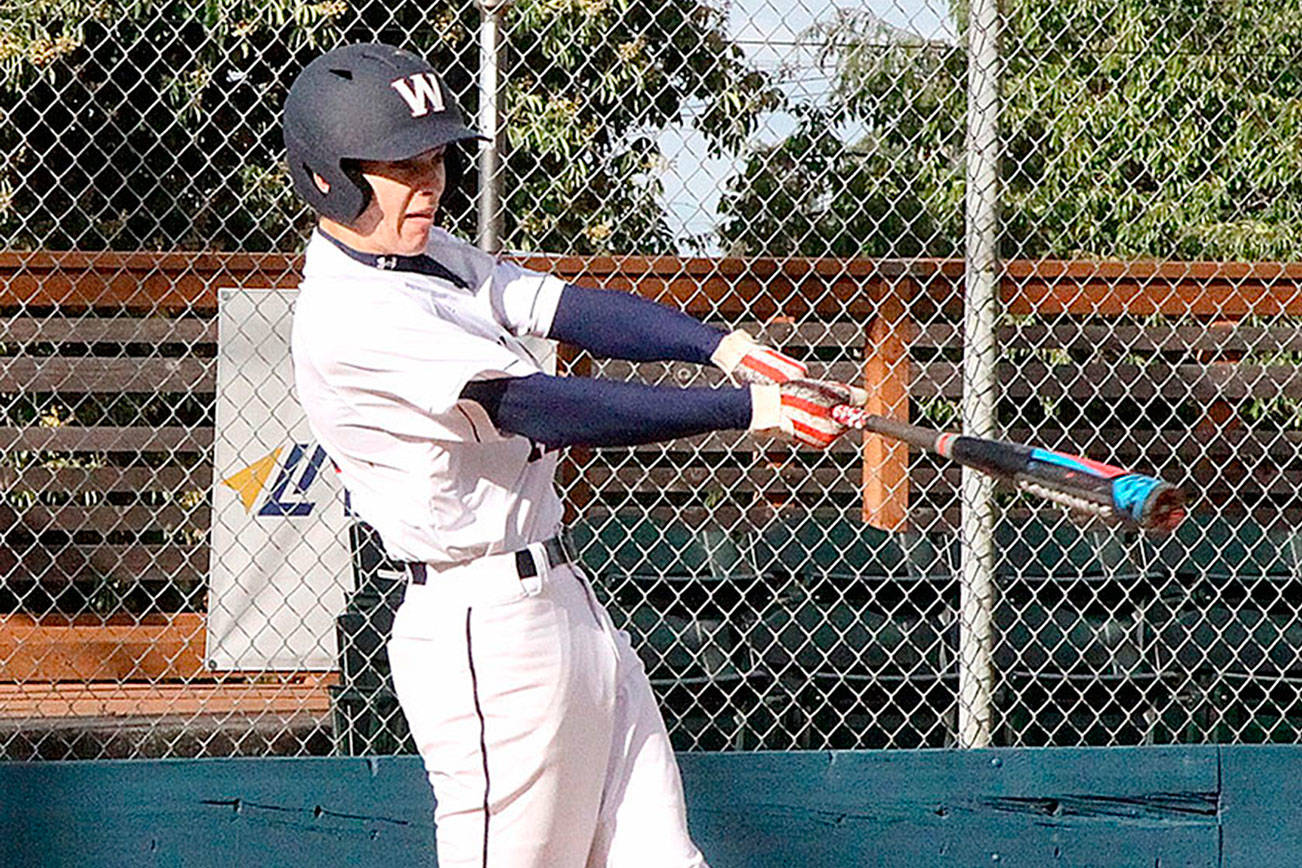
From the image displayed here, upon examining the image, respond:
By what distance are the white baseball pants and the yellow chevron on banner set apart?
1.51 metres

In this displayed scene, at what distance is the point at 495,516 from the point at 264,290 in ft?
5.39

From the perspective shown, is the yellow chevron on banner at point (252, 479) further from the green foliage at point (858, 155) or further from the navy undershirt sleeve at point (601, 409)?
the navy undershirt sleeve at point (601, 409)

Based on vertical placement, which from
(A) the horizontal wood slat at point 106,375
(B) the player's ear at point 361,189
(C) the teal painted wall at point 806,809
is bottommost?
(C) the teal painted wall at point 806,809

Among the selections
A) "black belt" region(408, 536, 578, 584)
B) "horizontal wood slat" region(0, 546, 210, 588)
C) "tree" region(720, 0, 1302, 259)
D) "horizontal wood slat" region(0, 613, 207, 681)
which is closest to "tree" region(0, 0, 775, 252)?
"tree" region(720, 0, 1302, 259)

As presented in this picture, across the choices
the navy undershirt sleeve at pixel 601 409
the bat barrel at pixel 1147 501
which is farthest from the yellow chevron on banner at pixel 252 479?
the bat barrel at pixel 1147 501

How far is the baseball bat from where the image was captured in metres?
2.31

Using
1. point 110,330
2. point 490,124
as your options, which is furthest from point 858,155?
point 110,330

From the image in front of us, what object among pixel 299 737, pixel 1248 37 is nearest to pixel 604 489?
pixel 299 737

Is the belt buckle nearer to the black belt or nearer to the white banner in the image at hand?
the black belt

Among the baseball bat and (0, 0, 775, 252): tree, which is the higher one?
(0, 0, 775, 252): tree

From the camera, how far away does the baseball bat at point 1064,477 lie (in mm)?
2311

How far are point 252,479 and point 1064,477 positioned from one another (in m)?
2.37

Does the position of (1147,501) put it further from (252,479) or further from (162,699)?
(162,699)

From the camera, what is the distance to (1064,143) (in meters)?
4.94
